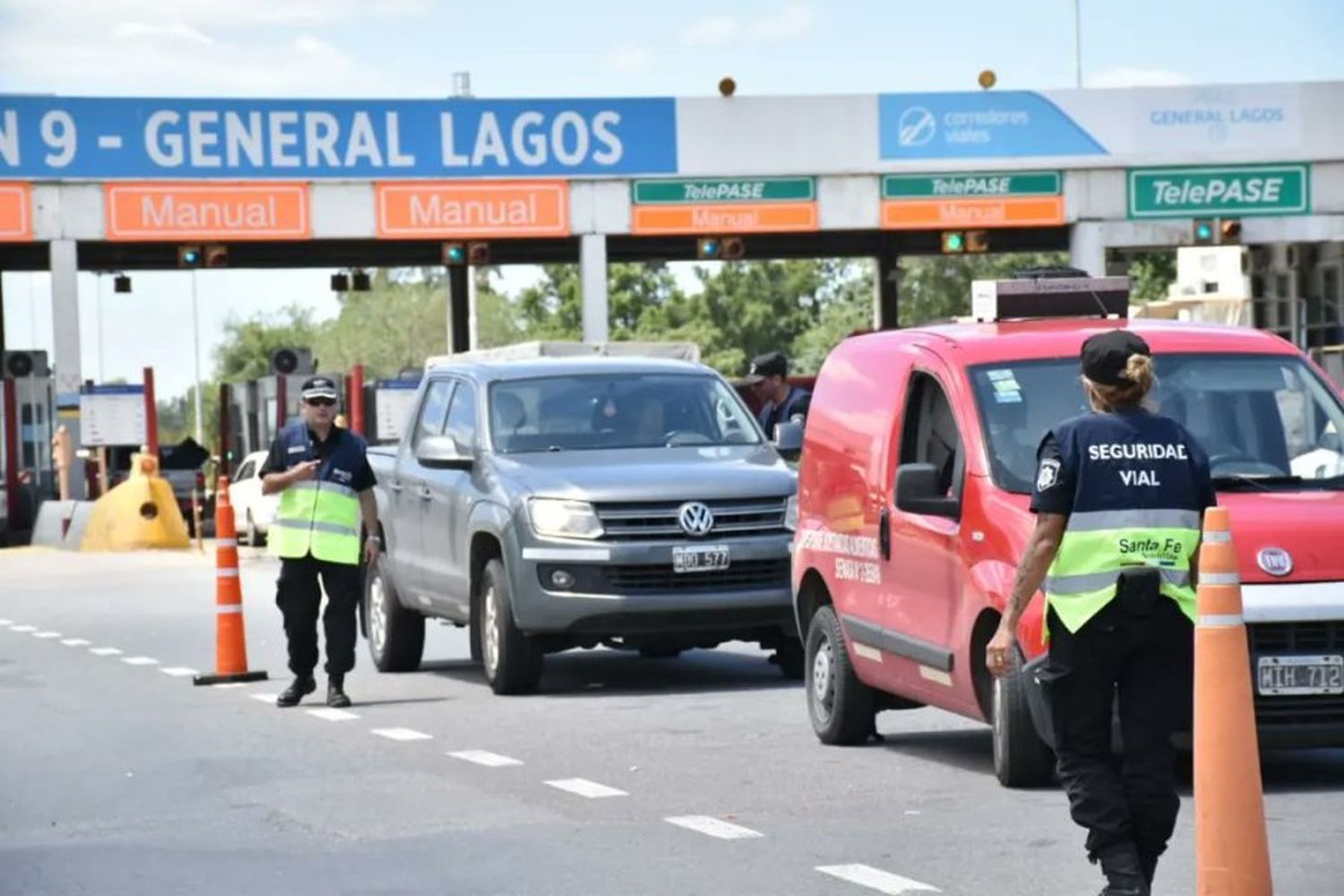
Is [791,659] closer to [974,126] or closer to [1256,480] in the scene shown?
[1256,480]

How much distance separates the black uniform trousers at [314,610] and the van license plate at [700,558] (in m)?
1.80

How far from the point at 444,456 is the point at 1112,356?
9.34 m

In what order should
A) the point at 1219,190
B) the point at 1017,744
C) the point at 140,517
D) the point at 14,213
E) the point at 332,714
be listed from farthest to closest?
the point at 1219,190 → the point at 14,213 → the point at 140,517 → the point at 332,714 → the point at 1017,744

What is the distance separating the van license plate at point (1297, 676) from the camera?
35.0ft

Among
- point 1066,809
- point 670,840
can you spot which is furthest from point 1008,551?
point 670,840

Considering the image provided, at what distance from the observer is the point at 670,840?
1038cm

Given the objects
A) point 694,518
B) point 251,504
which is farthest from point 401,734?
point 251,504

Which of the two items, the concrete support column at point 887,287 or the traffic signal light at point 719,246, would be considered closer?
the traffic signal light at point 719,246

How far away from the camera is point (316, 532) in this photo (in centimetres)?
1645

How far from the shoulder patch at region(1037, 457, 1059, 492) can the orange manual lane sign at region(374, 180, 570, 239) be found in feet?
116

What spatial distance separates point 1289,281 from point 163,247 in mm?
20011

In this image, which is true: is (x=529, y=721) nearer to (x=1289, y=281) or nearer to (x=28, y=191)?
(x=28, y=191)

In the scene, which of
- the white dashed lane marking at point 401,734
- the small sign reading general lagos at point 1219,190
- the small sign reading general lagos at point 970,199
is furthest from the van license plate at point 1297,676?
the small sign reading general lagos at point 1219,190

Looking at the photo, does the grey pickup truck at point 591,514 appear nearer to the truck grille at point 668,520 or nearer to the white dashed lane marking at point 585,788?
the truck grille at point 668,520
